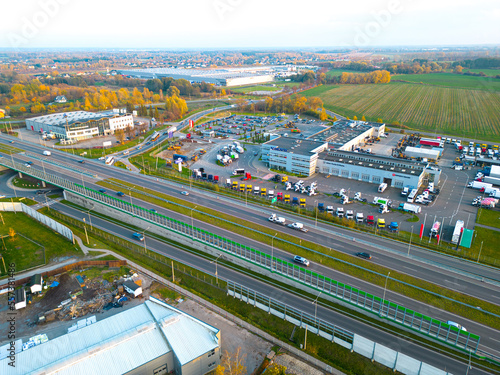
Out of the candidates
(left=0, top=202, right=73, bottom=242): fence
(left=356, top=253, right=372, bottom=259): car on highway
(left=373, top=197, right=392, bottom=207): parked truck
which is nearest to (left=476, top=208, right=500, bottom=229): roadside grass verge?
(left=373, top=197, right=392, bottom=207): parked truck

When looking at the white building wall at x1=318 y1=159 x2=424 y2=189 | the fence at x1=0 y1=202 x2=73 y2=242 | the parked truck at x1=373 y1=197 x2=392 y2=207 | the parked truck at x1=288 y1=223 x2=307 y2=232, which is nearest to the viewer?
the parked truck at x1=288 y1=223 x2=307 y2=232

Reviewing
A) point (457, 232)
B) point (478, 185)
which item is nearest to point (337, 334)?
→ point (457, 232)

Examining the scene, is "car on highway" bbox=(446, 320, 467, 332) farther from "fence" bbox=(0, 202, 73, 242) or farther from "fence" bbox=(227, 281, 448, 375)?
"fence" bbox=(0, 202, 73, 242)

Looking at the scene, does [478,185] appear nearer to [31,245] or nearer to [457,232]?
[457,232]

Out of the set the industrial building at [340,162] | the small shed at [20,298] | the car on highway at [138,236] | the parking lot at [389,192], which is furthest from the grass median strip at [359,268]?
the industrial building at [340,162]

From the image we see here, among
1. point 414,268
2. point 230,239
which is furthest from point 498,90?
point 230,239

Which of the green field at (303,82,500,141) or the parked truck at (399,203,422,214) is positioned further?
the green field at (303,82,500,141)
